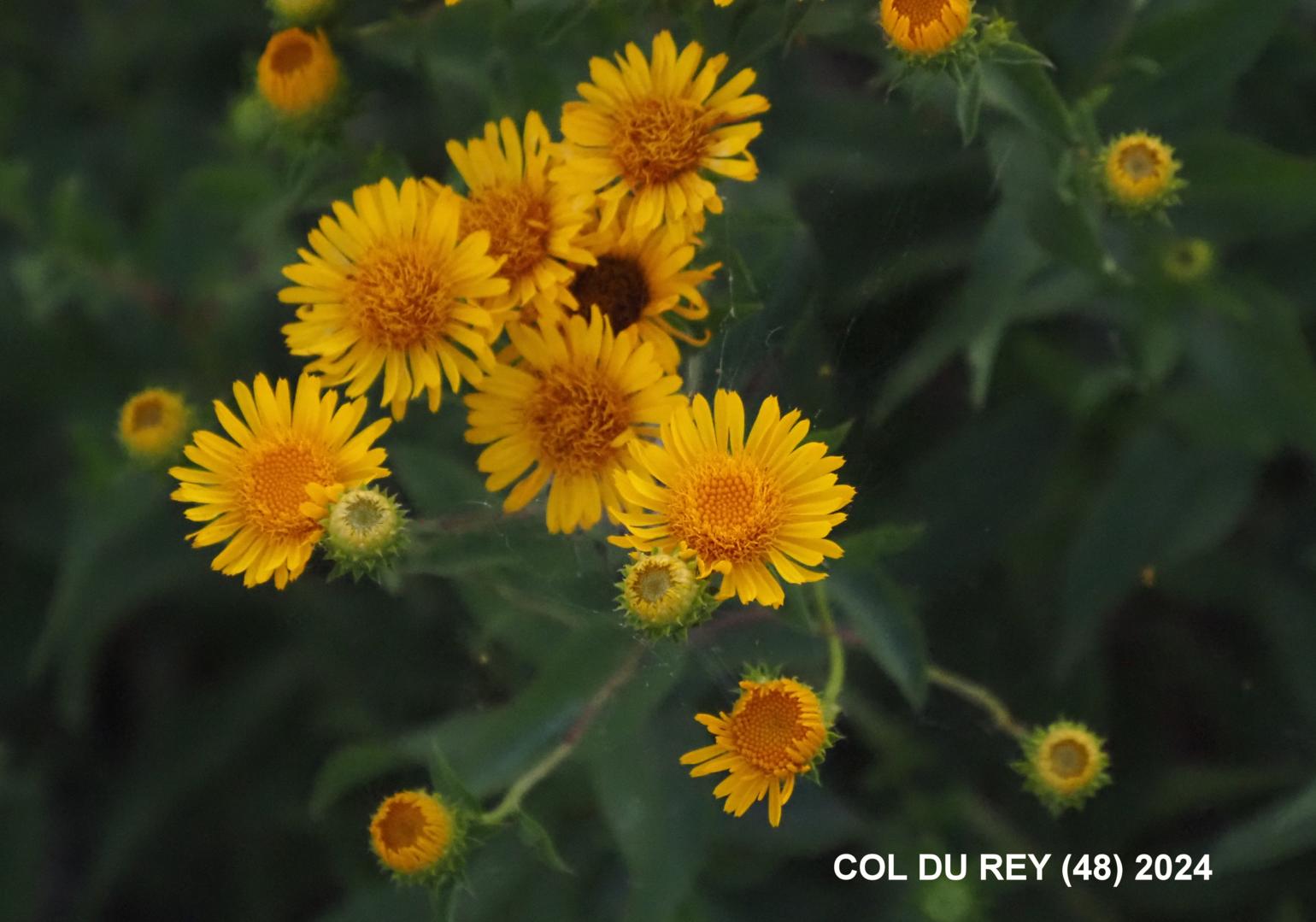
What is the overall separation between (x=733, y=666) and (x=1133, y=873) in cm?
131

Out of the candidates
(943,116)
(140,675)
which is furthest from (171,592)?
(943,116)

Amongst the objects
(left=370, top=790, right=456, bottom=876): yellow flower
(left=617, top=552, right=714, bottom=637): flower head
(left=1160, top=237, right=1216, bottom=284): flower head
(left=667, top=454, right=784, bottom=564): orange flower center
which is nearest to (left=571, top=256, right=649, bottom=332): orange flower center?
(left=667, top=454, right=784, bottom=564): orange flower center

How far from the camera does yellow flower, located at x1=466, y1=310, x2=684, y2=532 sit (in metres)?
1.87

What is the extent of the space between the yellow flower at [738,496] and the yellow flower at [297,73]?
36.4 inches

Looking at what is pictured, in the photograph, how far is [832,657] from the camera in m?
2.06

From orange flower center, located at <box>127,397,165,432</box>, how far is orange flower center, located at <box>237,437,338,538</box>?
0.50 m

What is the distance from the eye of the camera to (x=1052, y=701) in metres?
2.84

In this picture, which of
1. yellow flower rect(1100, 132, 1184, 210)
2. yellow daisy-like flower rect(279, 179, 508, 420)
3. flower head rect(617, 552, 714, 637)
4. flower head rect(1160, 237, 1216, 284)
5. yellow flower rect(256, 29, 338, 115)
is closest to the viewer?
flower head rect(617, 552, 714, 637)

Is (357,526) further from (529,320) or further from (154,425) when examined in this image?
(154,425)

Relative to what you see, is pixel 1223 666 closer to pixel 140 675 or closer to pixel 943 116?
pixel 943 116

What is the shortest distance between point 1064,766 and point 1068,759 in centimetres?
1

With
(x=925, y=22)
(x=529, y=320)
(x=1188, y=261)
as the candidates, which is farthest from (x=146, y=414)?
(x=1188, y=261)

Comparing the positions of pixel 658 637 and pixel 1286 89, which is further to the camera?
pixel 1286 89

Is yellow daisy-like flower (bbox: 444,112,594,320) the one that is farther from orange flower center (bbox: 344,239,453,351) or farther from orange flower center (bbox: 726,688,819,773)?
orange flower center (bbox: 726,688,819,773)
